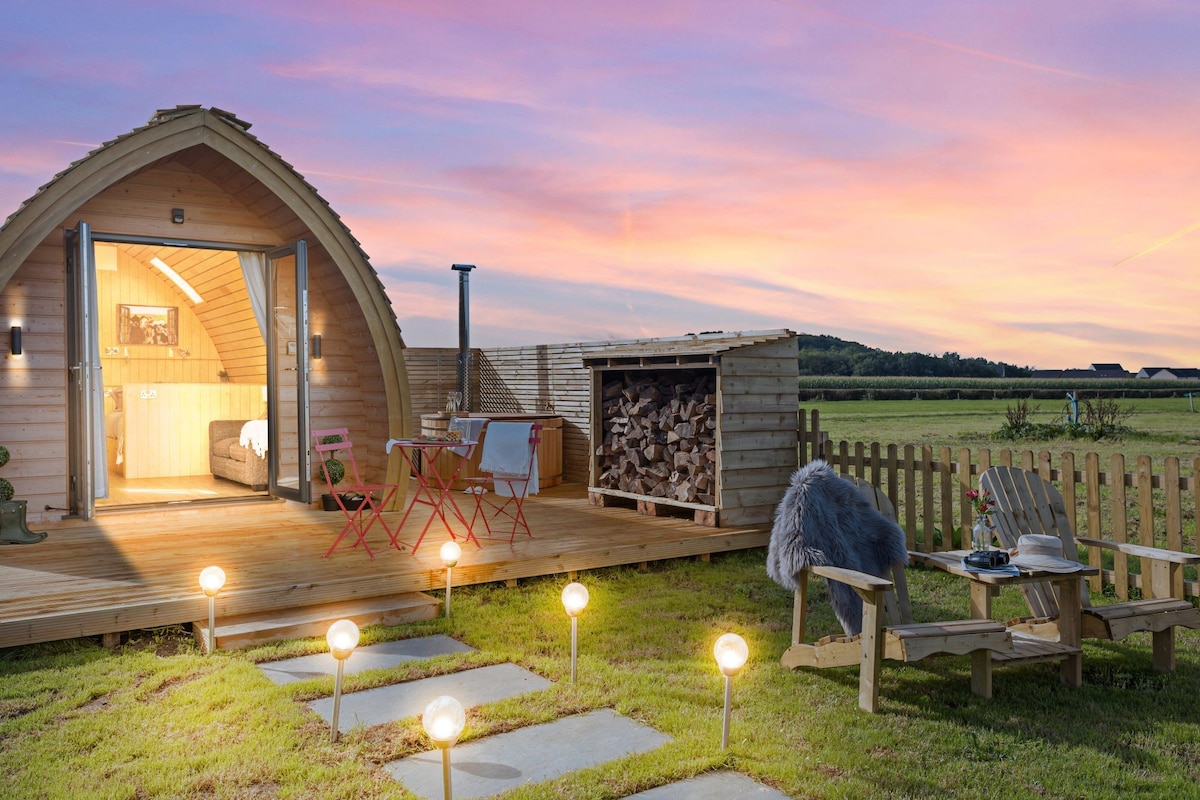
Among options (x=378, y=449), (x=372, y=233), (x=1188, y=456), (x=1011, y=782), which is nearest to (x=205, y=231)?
(x=378, y=449)

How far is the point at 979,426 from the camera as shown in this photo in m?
25.0

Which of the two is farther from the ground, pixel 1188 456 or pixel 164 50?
pixel 164 50

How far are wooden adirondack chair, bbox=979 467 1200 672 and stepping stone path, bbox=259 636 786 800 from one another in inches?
86.8

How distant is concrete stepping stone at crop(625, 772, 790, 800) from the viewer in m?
3.04

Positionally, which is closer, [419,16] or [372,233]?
[419,16]

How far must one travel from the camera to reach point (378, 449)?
8.60m

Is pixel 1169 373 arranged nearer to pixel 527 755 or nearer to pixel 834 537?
pixel 834 537

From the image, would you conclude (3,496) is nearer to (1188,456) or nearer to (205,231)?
(205,231)

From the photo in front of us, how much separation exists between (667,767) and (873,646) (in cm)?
120

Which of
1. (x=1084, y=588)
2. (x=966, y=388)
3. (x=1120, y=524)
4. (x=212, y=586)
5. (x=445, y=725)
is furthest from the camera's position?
(x=966, y=388)

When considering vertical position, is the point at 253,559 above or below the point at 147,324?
below

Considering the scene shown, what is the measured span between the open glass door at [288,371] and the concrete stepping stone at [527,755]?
16.9 ft

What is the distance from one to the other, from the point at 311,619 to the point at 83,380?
139 inches

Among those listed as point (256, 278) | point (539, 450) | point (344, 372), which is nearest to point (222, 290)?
point (256, 278)
